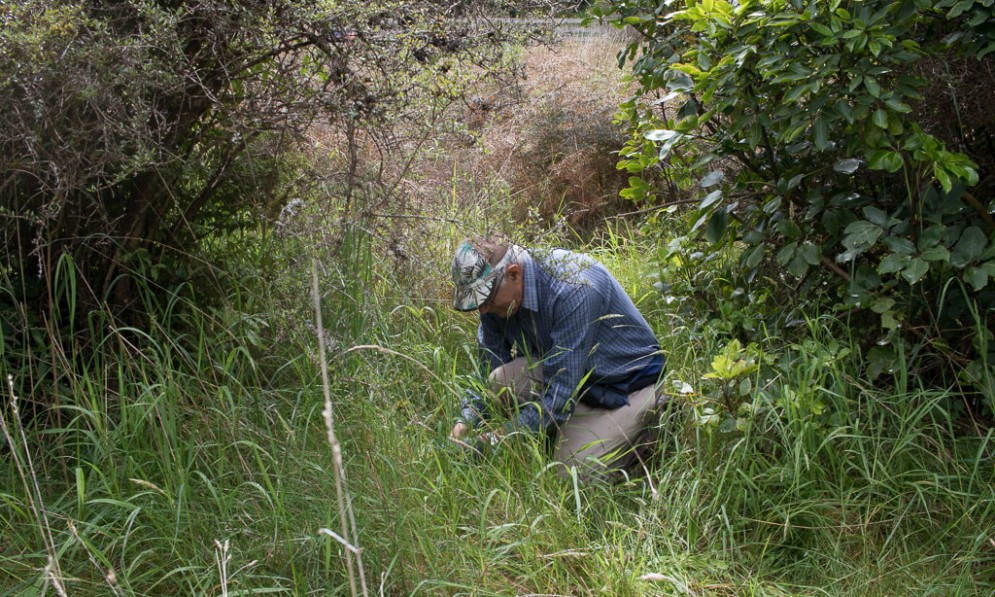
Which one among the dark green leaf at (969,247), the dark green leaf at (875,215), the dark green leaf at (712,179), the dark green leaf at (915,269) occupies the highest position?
the dark green leaf at (712,179)

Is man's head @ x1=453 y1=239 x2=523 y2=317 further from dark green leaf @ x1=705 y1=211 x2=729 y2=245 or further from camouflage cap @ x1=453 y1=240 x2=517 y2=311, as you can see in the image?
dark green leaf @ x1=705 y1=211 x2=729 y2=245

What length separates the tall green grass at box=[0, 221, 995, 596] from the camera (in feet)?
8.68

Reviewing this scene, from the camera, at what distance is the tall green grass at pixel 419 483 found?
2.65 metres

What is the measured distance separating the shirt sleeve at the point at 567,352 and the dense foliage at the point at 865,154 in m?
0.59

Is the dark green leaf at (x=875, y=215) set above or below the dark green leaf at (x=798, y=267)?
above

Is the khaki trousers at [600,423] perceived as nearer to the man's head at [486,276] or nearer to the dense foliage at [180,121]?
the man's head at [486,276]

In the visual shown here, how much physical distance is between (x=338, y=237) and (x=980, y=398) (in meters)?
2.27

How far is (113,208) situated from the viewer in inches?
Answer: 140

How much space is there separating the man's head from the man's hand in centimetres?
41

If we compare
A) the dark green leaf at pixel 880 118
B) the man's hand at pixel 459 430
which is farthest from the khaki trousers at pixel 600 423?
the dark green leaf at pixel 880 118

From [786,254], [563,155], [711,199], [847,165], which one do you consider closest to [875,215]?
[847,165]

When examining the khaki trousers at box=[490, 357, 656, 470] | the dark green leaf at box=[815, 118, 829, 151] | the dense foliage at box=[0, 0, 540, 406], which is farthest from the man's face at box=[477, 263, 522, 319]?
the dark green leaf at box=[815, 118, 829, 151]

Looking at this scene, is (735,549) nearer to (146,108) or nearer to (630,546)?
(630,546)

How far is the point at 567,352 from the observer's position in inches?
135
